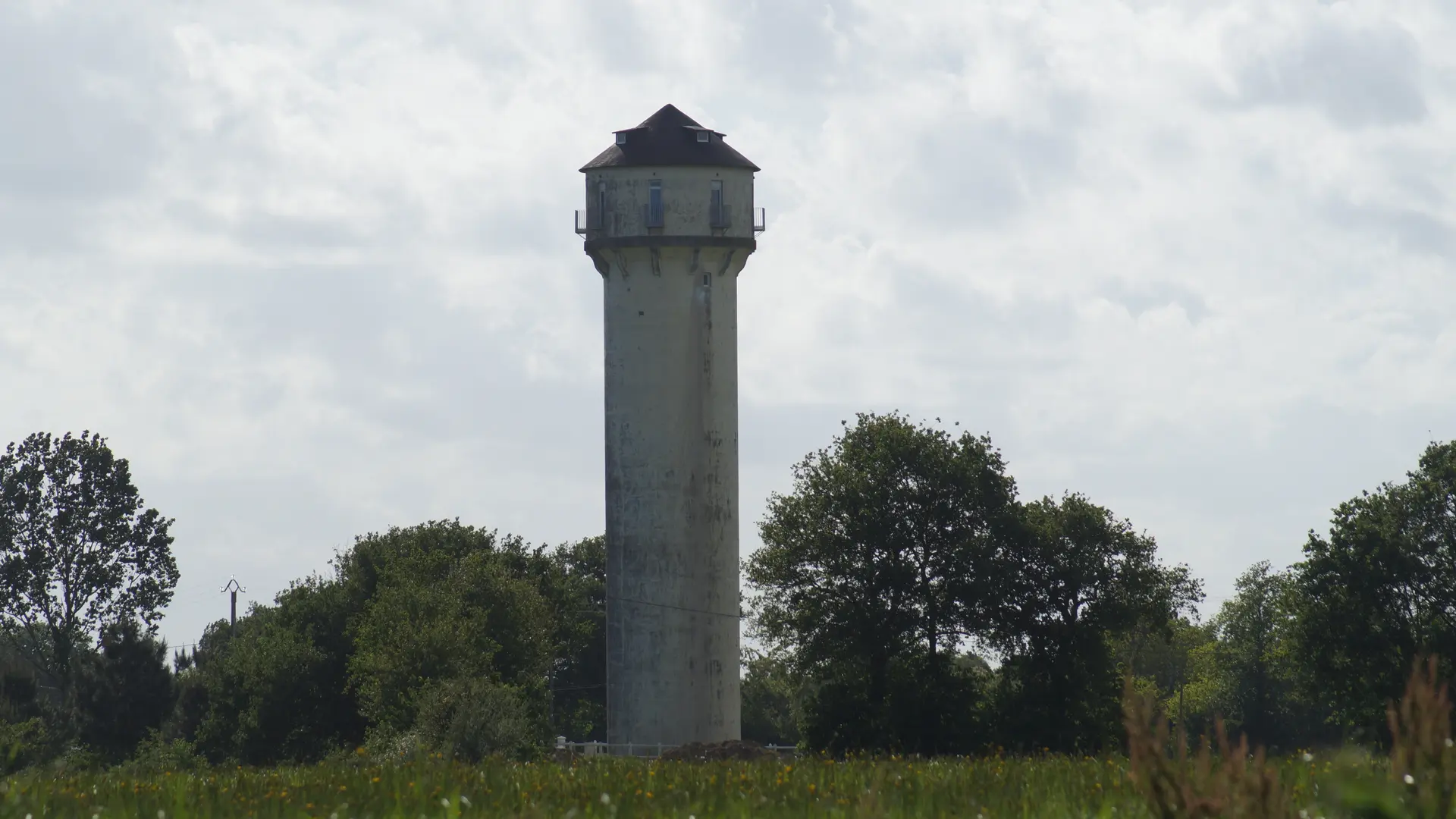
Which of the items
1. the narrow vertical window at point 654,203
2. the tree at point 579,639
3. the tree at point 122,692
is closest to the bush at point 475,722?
the narrow vertical window at point 654,203

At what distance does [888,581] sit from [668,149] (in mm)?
20208

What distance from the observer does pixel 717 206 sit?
69938 millimetres

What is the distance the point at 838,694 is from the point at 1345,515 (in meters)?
18.6

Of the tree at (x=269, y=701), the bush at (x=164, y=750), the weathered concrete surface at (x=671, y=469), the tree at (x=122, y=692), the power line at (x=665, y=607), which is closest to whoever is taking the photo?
the power line at (x=665, y=607)

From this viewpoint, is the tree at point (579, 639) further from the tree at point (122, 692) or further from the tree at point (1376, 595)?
the tree at point (1376, 595)

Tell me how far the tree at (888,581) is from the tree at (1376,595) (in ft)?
34.7

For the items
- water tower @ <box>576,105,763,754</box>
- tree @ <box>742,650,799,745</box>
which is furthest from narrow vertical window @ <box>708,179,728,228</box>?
tree @ <box>742,650,799,745</box>

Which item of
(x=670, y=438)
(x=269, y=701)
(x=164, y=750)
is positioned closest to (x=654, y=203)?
(x=670, y=438)

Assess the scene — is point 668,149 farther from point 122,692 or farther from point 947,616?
point 122,692

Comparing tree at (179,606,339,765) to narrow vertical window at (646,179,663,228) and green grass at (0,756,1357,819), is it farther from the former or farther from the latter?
green grass at (0,756,1357,819)

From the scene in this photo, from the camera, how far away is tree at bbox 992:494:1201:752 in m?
58.5

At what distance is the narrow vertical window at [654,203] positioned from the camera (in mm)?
69000

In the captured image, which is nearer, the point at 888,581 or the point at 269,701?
the point at 888,581

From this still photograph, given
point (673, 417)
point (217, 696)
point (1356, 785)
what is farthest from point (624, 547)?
point (1356, 785)
